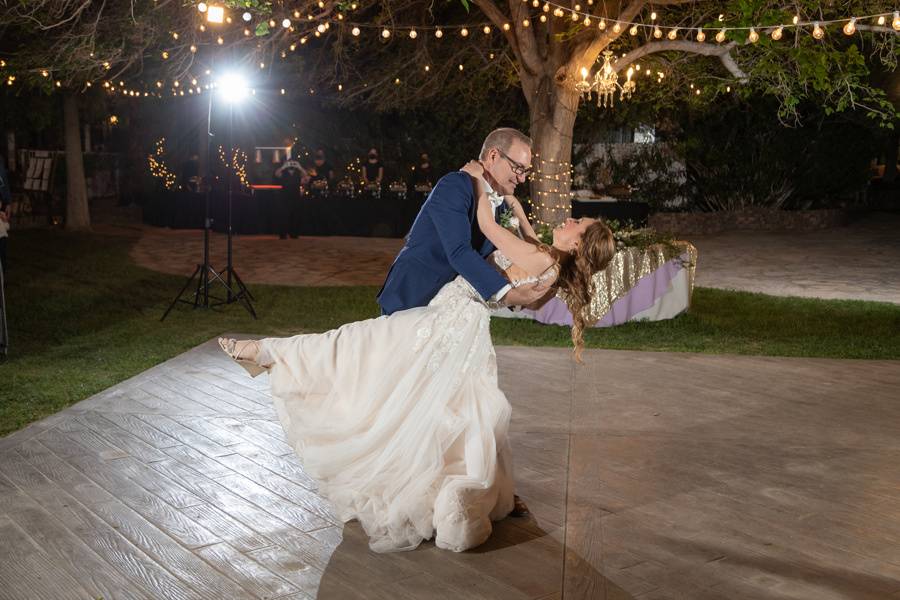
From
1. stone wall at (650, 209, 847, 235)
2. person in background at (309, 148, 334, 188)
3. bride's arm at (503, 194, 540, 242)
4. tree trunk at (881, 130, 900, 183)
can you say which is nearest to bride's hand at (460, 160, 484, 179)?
bride's arm at (503, 194, 540, 242)

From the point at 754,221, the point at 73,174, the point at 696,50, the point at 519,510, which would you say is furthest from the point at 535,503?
the point at 754,221

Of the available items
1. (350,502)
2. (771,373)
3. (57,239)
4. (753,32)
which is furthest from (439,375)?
(57,239)

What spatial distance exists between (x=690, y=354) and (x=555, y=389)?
1953 mm

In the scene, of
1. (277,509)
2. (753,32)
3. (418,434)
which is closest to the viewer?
(418,434)

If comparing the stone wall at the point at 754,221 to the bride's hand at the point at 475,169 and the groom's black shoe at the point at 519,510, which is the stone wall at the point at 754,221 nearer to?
the groom's black shoe at the point at 519,510

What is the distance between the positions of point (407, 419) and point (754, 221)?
20148mm

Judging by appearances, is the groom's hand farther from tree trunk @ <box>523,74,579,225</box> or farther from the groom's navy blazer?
tree trunk @ <box>523,74,579,225</box>

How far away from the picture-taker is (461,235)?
414 cm

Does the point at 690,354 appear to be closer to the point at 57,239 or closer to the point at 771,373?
the point at 771,373

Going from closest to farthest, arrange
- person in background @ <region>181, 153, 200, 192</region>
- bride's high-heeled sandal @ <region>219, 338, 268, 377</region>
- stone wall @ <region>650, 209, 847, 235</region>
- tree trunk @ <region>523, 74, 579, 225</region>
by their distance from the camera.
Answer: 1. bride's high-heeled sandal @ <region>219, 338, 268, 377</region>
2. tree trunk @ <region>523, 74, 579, 225</region>
3. stone wall @ <region>650, 209, 847, 235</region>
4. person in background @ <region>181, 153, 200, 192</region>

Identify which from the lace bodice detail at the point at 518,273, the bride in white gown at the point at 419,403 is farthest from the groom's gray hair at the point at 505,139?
the lace bodice detail at the point at 518,273

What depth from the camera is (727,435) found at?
6.11 metres

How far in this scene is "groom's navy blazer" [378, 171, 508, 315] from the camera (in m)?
4.12

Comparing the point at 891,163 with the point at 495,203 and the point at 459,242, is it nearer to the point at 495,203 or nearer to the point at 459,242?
the point at 495,203
